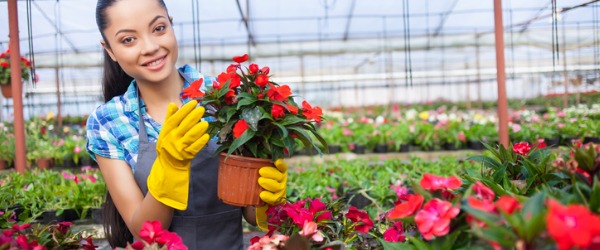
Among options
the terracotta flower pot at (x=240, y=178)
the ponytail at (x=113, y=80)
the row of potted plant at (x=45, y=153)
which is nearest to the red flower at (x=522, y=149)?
the terracotta flower pot at (x=240, y=178)

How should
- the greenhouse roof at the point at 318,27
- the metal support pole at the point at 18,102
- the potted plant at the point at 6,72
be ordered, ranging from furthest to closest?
the greenhouse roof at the point at 318,27 → the potted plant at the point at 6,72 → the metal support pole at the point at 18,102

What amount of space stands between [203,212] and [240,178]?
33 cm

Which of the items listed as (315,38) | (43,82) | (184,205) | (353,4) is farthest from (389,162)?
(43,82)

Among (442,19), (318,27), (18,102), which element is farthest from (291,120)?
(442,19)

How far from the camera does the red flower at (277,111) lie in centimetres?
104

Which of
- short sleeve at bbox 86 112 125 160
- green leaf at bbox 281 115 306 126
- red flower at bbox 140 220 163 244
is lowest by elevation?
red flower at bbox 140 220 163 244

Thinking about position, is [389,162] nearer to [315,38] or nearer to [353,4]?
[353,4]

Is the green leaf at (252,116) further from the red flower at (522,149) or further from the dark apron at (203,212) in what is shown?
the red flower at (522,149)

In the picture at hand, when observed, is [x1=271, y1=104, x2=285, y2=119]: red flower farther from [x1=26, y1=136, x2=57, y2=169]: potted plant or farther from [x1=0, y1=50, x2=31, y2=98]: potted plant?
[x1=0, y1=50, x2=31, y2=98]: potted plant

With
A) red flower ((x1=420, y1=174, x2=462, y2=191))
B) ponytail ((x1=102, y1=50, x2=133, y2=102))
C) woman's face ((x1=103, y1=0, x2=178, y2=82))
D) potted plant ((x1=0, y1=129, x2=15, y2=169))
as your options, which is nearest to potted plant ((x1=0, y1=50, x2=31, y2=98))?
potted plant ((x1=0, y1=129, x2=15, y2=169))

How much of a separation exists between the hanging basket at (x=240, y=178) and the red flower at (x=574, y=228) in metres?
0.69

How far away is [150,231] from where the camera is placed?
0.84 m

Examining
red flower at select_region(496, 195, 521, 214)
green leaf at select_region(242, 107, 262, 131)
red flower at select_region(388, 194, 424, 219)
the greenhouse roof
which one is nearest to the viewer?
red flower at select_region(496, 195, 521, 214)

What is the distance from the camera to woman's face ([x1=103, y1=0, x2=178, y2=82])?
1262mm
